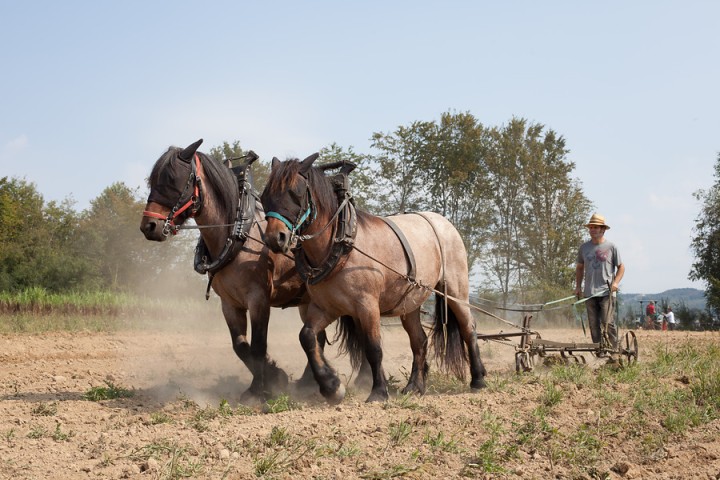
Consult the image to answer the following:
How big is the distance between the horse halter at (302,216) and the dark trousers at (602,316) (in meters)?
→ 3.93

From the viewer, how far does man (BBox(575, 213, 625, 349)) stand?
8.34 metres

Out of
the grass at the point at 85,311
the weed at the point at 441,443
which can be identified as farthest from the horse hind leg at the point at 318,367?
the grass at the point at 85,311

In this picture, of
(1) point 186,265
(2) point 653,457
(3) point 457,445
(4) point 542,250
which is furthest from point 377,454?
A: (1) point 186,265

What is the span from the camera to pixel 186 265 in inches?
1107

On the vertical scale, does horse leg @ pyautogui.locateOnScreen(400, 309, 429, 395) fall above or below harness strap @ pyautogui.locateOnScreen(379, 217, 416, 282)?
below

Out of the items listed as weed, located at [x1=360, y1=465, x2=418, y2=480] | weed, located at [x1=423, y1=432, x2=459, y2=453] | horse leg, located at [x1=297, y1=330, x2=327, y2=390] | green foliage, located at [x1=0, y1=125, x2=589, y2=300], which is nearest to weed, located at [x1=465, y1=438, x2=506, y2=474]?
weed, located at [x1=423, y1=432, x2=459, y2=453]

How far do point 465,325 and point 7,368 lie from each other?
6.27 m

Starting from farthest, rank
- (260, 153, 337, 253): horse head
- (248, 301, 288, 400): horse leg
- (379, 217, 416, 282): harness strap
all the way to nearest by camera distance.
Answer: (379, 217, 416, 282): harness strap < (248, 301, 288, 400): horse leg < (260, 153, 337, 253): horse head

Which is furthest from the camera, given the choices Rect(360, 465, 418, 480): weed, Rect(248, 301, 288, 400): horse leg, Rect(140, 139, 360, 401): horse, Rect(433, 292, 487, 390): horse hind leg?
Rect(433, 292, 487, 390): horse hind leg

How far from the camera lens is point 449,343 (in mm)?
7844

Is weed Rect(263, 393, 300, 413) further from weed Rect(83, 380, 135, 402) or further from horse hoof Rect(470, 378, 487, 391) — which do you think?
horse hoof Rect(470, 378, 487, 391)

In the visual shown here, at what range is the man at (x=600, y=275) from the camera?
A: 8.34 m

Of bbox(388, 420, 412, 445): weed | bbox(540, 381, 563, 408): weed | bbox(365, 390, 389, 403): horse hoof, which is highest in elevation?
bbox(540, 381, 563, 408): weed

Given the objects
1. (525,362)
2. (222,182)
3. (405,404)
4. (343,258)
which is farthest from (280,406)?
(525,362)
